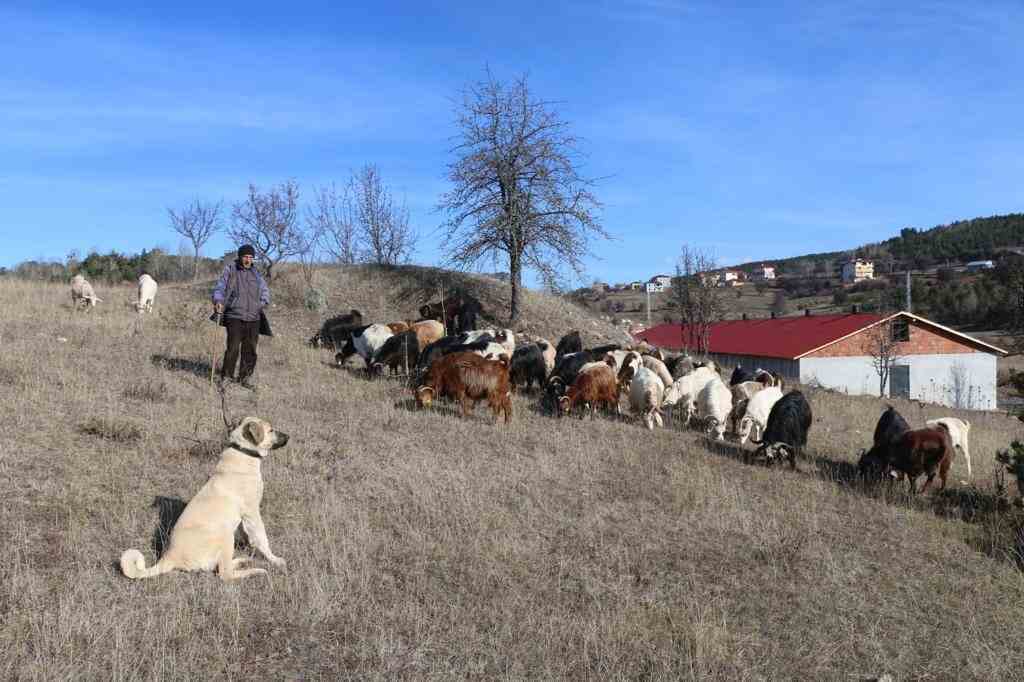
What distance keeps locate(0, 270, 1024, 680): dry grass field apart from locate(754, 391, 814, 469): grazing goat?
341 millimetres

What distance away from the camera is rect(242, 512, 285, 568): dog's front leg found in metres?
5.64

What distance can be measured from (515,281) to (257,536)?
15267 millimetres

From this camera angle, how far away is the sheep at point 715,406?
39.4 ft

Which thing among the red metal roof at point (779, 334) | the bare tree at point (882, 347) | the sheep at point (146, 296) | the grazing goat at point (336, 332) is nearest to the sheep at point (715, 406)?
the grazing goat at point (336, 332)

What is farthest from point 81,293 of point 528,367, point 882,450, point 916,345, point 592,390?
point 916,345

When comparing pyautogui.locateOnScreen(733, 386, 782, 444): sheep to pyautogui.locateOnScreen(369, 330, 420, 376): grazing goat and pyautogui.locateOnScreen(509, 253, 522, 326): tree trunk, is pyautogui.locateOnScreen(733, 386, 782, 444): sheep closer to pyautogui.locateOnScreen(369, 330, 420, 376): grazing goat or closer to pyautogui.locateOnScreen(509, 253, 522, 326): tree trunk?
pyautogui.locateOnScreen(369, 330, 420, 376): grazing goat

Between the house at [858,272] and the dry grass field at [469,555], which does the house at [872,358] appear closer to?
the dry grass field at [469,555]

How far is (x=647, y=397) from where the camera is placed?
12320mm

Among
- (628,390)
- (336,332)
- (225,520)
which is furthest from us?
(336,332)

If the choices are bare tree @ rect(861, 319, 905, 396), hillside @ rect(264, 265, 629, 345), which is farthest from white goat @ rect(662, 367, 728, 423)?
bare tree @ rect(861, 319, 905, 396)

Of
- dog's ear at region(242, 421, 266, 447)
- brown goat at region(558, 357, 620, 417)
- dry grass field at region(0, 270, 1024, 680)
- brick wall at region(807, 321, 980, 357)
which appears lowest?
dry grass field at region(0, 270, 1024, 680)

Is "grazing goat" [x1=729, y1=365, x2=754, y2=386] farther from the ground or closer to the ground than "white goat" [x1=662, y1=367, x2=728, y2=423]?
farther from the ground

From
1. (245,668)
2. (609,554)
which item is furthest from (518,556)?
(245,668)

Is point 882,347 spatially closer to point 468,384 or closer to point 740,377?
point 740,377
